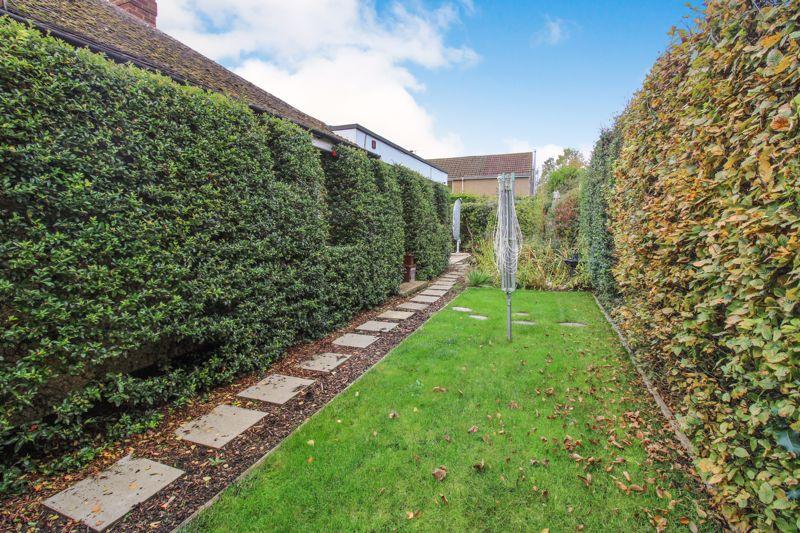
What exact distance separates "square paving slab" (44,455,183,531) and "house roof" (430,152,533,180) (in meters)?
33.1

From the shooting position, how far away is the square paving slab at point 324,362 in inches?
170

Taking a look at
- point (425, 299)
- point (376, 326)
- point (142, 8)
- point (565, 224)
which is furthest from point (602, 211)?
point (142, 8)

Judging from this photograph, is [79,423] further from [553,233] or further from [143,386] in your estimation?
[553,233]

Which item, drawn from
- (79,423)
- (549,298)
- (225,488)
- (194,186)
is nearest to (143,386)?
(79,423)

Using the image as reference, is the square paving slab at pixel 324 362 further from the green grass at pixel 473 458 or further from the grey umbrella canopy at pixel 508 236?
the grey umbrella canopy at pixel 508 236

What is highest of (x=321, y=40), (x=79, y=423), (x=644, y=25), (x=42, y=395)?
(x=321, y=40)

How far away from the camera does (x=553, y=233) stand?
11383 millimetres

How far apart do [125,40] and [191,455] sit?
605cm

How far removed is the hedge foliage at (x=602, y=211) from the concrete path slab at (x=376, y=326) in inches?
149

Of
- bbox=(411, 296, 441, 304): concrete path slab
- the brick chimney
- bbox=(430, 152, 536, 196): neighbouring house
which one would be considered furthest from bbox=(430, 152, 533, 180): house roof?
the brick chimney

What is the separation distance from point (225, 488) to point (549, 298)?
728cm

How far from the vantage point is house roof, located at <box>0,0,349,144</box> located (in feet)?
13.2

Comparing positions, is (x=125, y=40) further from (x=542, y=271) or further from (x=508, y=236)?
(x=542, y=271)

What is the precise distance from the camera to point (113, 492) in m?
2.26
